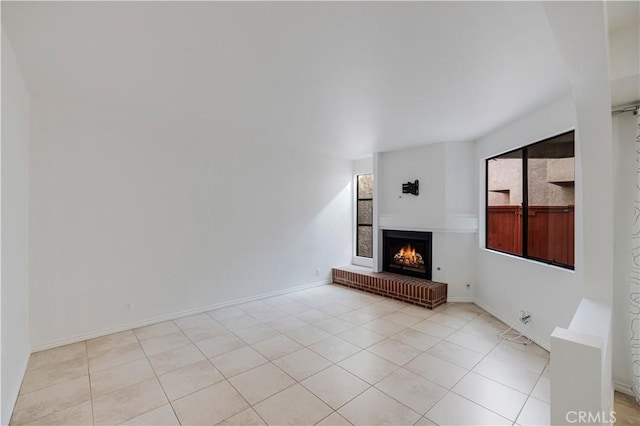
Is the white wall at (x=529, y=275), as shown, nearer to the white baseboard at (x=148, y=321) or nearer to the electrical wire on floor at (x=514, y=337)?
the electrical wire on floor at (x=514, y=337)

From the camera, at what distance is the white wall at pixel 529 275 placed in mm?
2883

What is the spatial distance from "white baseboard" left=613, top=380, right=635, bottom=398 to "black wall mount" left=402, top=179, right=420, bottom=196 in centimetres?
339

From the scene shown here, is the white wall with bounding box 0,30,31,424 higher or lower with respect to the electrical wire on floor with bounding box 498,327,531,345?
higher

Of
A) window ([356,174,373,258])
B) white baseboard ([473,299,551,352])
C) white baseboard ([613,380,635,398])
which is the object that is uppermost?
window ([356,174,373,258])

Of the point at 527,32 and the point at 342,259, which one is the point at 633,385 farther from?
the point at 342,259

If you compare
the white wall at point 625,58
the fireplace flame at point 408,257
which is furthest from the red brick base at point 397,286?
the white wall at point 625,58

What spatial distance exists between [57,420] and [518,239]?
4.91 meters

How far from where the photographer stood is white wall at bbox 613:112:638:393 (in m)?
2.46

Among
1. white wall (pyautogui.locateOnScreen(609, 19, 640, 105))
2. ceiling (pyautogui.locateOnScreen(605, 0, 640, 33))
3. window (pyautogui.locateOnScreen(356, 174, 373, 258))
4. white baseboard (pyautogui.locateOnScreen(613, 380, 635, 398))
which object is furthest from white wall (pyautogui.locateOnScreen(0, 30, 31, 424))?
window (pyautogui.locateOnScreen(356, 174, 373, 258))

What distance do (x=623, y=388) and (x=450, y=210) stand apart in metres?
2.85

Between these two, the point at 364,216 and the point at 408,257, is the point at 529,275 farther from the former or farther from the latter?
the point at 364,216

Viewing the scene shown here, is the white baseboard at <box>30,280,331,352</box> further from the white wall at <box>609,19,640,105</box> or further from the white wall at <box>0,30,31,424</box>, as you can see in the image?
the white wall at <box>609,19,640,105</box>

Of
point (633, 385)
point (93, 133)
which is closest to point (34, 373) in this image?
point (93, 133)

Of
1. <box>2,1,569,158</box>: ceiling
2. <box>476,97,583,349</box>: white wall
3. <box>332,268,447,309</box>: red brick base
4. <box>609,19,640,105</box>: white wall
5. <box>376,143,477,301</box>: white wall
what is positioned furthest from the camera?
<box>376,143,477,301</box>: white wall
